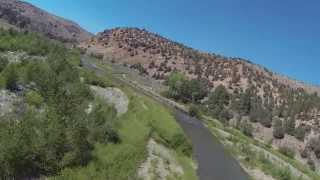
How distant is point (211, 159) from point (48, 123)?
76.5ft

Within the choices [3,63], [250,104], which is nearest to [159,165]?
[3,63]

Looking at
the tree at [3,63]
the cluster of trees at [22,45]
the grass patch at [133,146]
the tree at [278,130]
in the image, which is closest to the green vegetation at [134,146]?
the grass patch at [133,146]

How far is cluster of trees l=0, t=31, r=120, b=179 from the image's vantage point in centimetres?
3938

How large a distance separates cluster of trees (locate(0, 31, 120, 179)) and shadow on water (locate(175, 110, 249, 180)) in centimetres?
961

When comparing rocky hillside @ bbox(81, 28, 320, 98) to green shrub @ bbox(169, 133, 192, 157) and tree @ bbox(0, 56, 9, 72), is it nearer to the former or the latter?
green shrub @ bbox(169, 133, 192, 157)

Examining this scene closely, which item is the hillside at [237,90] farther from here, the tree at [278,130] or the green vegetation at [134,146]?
the green vegetation at [134,146]

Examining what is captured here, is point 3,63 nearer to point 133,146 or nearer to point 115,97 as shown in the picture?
point 133,146

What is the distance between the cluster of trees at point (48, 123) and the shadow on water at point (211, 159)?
379 inches

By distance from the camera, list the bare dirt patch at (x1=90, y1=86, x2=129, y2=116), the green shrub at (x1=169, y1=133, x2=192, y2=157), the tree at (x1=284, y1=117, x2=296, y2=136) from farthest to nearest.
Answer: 1. the tree at (x1=284, y1=117, x2=296, y2=136)
2. the bare dirt patch at (x1=90, y1=86, x2=129, y2=116)
3. the green shrub at (x1=169, y1=133, x2=192, y2=157)

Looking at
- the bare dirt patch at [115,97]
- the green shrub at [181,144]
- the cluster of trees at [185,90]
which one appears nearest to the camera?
the green shrub at [181,144]

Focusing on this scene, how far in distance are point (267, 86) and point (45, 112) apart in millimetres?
123665

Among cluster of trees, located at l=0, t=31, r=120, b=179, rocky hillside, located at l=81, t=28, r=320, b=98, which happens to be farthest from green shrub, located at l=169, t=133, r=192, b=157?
rocky hillside, located at l=81, t=28, r=320, b=98

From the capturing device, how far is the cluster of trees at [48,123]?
39375mm

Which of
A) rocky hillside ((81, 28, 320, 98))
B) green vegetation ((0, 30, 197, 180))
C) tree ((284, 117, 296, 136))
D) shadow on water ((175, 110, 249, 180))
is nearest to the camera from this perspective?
green vegetation ((0, 30, 197, 180))
